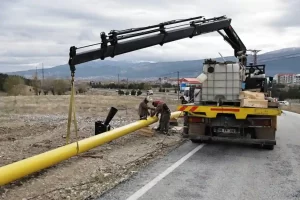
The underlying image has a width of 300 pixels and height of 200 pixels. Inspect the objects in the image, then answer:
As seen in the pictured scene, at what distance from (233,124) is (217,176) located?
3.35 m

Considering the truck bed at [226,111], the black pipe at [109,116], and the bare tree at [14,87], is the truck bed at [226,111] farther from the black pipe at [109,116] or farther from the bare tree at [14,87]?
the bare tree at [14,87]

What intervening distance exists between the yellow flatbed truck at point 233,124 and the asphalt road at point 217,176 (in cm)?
35

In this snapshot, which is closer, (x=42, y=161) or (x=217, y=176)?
(x=42, y=161)

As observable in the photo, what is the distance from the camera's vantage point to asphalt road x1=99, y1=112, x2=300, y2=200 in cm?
613

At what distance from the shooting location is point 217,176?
24.3ft

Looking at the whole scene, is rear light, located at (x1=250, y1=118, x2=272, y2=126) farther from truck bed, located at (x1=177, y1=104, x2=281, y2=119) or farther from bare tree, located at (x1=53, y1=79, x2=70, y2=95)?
bare tree, located at (x1=53, y1=79, x2=70, y2=95)

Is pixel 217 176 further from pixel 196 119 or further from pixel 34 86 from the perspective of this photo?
pixel 34 86

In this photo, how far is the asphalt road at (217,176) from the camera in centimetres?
613

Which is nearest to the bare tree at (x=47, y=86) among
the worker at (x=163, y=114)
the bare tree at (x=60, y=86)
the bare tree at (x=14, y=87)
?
the bare tree at (x=60, y=86)

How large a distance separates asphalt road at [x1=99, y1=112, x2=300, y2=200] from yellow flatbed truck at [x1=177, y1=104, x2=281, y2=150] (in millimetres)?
353

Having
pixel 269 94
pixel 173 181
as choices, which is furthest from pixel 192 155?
pixel 269 94

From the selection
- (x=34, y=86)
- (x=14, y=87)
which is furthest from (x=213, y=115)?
(x=34, y=86)

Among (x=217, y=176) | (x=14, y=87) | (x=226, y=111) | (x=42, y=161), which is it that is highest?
(x=14, y=87)

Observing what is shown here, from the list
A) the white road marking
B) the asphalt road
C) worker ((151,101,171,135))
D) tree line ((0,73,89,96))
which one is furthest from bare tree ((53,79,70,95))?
the white road marking
